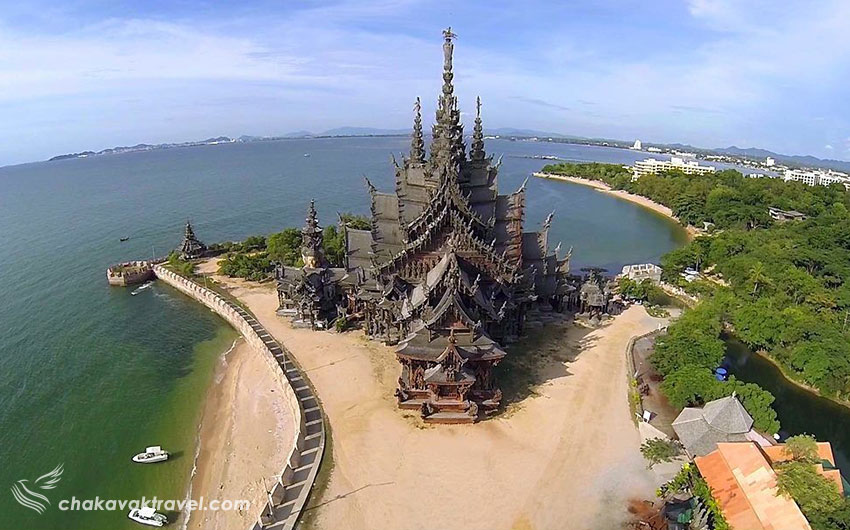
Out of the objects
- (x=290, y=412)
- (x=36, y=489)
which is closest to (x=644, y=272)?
(x=290, y=412)

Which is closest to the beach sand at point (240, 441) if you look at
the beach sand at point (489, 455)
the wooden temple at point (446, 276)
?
the beach sand at point (489, 455)

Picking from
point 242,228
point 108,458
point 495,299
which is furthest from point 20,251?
point 495,299

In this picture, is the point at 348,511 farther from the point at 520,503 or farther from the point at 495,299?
the point at 495,299


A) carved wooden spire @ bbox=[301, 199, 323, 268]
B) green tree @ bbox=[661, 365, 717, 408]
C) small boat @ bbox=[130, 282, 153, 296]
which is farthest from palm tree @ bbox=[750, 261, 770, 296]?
small boat @ bbox=[130, 282, 153, 296]

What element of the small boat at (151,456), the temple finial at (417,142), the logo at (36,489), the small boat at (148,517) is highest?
the temple finial at (417,142)

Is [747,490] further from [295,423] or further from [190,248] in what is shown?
[190,248]

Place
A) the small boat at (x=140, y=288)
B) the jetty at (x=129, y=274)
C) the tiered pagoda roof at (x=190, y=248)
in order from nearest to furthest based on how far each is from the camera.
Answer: the small boat at (x=140, y=288)
the jetty at (x=129, y=274)
the tiered pagoda roof at (x=190, y=248)

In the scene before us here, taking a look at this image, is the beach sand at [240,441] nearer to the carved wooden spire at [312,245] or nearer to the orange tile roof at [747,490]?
the carved wooden spire at [312,245]
